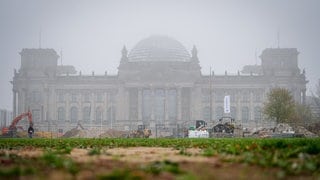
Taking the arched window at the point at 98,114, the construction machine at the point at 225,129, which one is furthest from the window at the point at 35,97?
the construction machine at the point at 225,129

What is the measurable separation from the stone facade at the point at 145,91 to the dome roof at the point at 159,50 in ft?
33.9

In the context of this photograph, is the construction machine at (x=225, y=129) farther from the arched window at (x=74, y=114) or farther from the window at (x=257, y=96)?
the arched window at (x=74, y=114)

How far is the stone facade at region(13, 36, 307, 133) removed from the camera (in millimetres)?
123125

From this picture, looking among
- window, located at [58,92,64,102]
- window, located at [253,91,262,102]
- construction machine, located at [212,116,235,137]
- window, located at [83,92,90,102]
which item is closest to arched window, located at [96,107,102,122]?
window, located at [83,92,90,102]

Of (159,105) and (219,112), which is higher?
(159,105)

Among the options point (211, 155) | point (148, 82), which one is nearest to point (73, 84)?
point (148, 82)

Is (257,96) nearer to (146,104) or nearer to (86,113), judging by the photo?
(146,104)

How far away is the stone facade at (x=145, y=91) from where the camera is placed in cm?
12312

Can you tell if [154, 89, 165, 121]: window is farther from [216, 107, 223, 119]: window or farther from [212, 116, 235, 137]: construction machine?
[212, 116, 235, 137]: construction machine

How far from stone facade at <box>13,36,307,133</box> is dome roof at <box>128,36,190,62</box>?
1034 centimetres

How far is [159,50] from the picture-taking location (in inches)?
5600

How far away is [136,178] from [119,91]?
119 m

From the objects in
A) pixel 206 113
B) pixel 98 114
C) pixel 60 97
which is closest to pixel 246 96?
pixel 206 113

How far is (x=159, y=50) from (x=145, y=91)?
21.0m
